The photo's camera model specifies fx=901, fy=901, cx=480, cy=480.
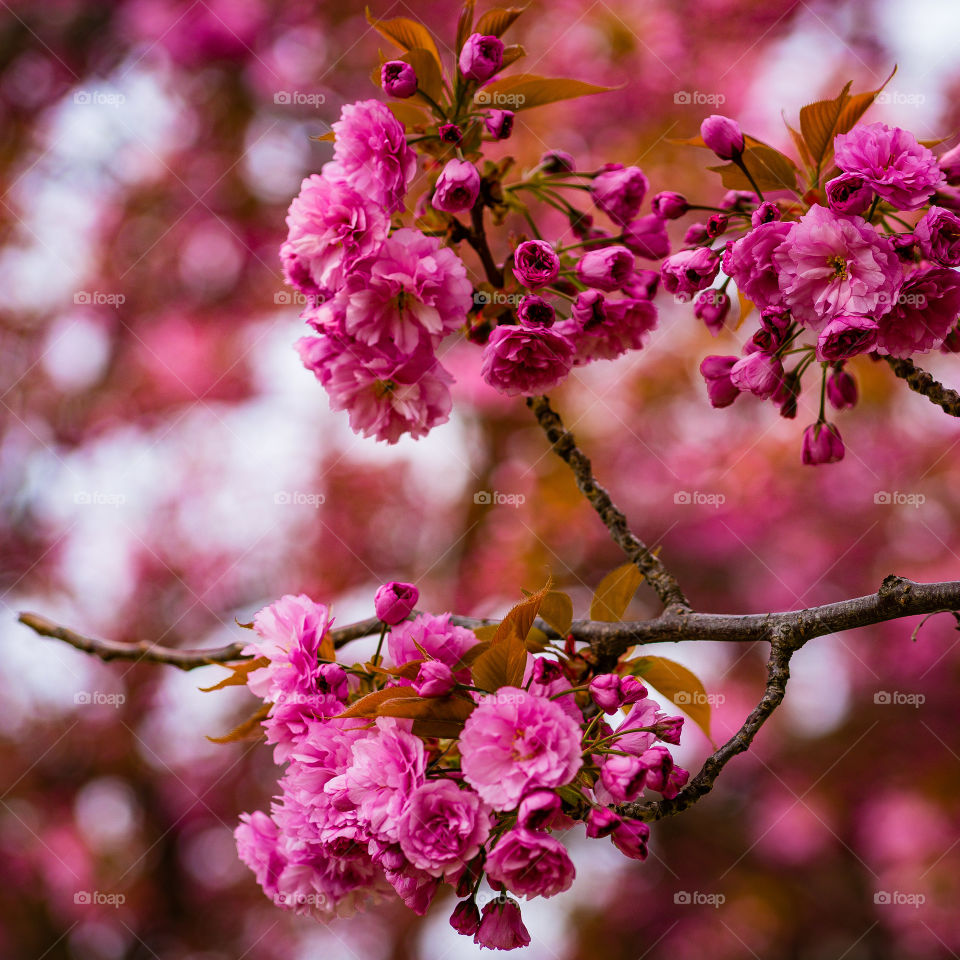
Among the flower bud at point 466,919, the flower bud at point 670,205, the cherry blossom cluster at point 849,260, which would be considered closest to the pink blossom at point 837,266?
the cherry blossom cluster at point 849,260

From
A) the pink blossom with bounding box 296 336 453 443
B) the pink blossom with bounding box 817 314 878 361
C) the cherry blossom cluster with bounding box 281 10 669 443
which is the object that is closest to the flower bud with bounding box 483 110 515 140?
the cherry blossom cluster with bounding box 281 10 669 443

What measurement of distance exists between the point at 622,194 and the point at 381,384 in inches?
14.7

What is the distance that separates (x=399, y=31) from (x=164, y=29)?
10.3 feet

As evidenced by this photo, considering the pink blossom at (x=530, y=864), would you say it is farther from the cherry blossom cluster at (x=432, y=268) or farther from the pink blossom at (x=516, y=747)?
the cherry blossom cluster at (x=432, y=268)

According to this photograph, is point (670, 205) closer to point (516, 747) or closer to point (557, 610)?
point (557, 610)

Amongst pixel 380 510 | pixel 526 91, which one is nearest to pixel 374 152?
pixel 526 91

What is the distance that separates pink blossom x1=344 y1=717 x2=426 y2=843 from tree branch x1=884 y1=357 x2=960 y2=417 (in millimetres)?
631

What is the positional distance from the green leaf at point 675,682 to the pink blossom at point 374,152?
56 centimetres

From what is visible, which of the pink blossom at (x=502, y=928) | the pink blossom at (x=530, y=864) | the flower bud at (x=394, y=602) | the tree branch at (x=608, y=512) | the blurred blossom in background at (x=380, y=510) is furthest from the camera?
the blurred blossom in background at (x=380, y=510)

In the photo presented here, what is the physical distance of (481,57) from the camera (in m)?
0.96

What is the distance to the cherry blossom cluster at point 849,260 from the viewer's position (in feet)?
2.64

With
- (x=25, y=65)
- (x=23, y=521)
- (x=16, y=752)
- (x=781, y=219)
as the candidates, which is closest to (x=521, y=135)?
(x=25, y=65)

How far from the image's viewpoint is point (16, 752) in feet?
11.9

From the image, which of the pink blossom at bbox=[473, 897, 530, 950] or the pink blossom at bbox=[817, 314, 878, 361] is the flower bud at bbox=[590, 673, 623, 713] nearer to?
the pink blossom at bbox=[473, 897, 530, 950]
